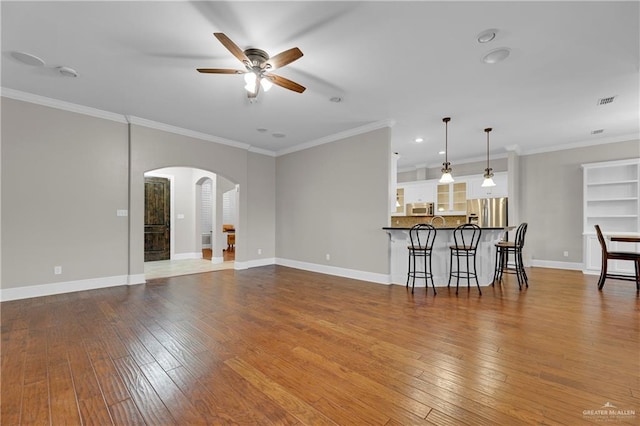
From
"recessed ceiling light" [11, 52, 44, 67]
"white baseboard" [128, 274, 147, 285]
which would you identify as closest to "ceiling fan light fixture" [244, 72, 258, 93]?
"recessed ceiling light" [11, 52, 44, 67]

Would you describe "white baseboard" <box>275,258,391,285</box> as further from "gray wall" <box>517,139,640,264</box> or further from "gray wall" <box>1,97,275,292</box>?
"gray wall" <box>517,139,640,264</box>

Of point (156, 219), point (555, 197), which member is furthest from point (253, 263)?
point (555, 197)

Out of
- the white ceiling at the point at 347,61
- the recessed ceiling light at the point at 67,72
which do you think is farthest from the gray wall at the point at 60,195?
the recessed ceiling light at the point at 67,72

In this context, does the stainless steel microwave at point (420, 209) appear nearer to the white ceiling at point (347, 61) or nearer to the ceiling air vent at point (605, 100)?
the white ceiling at point (347, 61)

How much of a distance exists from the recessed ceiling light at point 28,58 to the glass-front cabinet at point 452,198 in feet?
28.1

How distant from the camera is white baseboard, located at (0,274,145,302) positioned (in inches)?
153

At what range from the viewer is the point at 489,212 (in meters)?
7.23

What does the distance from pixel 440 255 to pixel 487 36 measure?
3.21 meters

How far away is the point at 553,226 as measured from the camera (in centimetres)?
669

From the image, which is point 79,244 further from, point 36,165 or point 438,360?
point 438,360

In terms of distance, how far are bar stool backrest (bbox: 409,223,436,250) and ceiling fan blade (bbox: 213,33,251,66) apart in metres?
3.30

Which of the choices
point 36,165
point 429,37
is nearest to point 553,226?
point 429,37

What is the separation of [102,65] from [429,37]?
11.7 feet

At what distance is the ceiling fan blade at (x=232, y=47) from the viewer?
222cm
